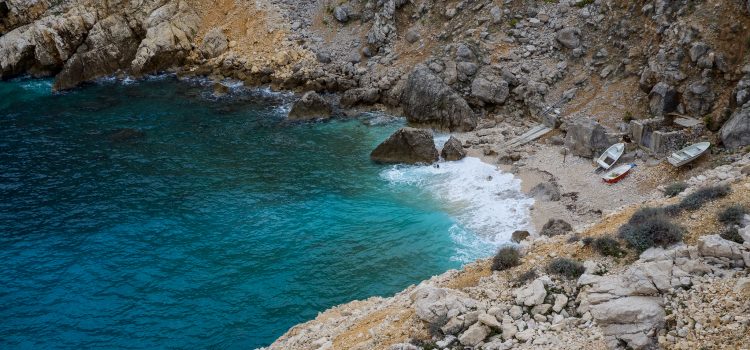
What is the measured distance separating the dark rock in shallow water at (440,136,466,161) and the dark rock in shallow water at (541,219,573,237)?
35.5 feet

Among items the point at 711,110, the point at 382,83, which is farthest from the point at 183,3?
the point at 711,110

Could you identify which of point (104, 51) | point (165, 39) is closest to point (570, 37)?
point (165, 39)

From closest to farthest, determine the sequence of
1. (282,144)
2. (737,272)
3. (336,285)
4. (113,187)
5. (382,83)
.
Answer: (737,272) → (336,285) → (113,187) → (282,144) → (382,83)

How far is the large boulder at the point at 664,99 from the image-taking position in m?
35.6

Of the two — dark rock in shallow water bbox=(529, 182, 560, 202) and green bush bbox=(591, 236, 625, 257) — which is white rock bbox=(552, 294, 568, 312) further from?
dark rock in shallow water bbox=(529, 182, 560, 202)

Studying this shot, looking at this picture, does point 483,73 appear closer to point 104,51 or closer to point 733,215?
point 733,215

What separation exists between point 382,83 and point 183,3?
87.6 feet

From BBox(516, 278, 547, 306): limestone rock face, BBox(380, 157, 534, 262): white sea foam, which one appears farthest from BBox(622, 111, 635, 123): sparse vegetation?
BBox(516, 278, 547, 306): limestone rock face

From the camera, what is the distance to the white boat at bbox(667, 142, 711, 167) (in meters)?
30.8

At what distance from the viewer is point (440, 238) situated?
1212 inches

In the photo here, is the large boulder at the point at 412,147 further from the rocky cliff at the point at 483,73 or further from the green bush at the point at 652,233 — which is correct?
the green bush at the point at 652,233

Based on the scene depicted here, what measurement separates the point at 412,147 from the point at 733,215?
2366 cm

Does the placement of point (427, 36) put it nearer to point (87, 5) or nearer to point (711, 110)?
point (711, 110)

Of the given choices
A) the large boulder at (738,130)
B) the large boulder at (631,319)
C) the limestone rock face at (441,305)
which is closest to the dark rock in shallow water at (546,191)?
the large boulder at (738,130)
